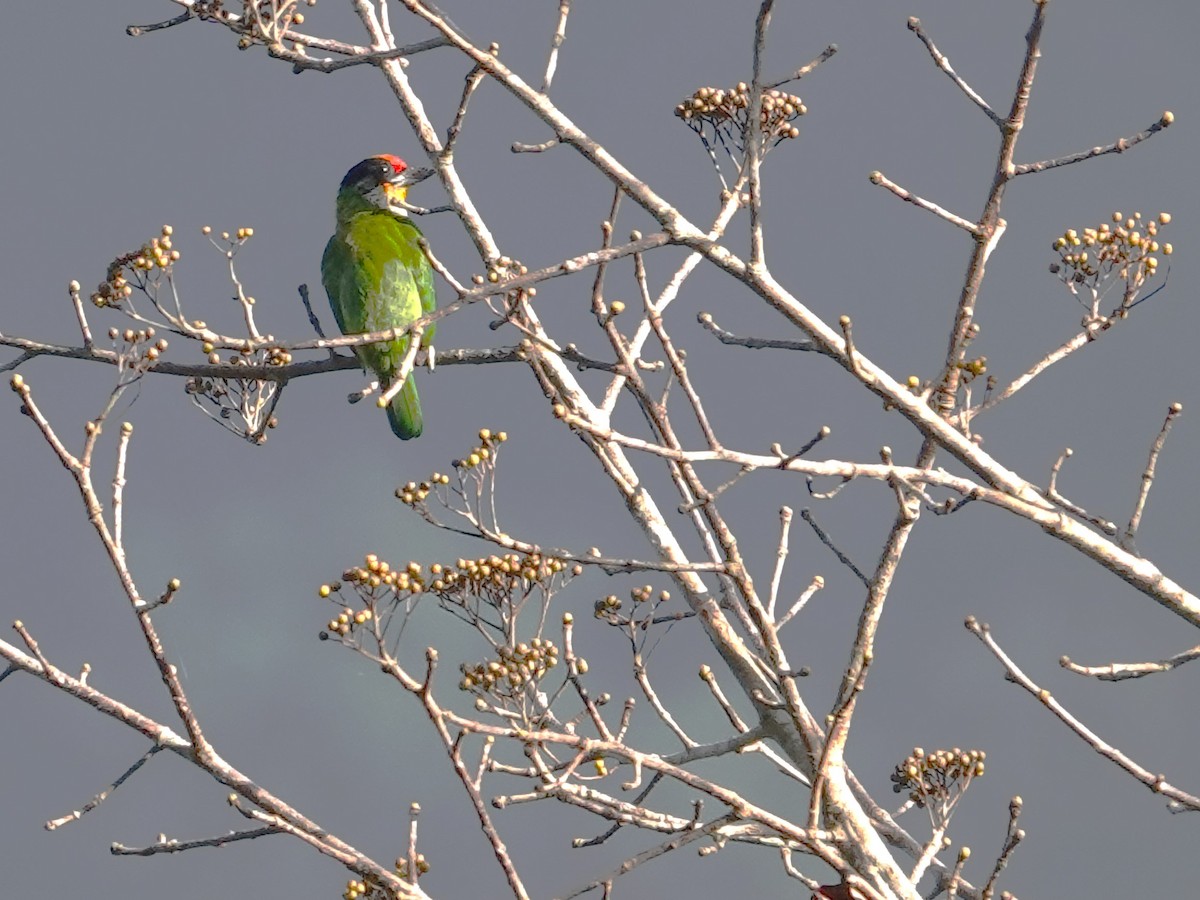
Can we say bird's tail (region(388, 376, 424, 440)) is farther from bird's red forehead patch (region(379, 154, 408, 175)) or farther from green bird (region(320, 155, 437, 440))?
bird's red forehead patch (region(379, 154, 408, 175))

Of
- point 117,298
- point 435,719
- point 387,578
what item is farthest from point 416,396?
point 435,719

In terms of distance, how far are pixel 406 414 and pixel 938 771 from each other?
70.0 inches

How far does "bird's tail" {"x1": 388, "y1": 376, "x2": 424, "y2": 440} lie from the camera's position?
389 centimetres

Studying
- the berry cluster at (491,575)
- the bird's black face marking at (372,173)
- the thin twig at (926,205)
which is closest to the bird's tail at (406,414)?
the bird's black face marking at (372,173)

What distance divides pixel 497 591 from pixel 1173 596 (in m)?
1.02

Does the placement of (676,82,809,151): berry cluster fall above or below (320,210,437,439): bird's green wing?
below

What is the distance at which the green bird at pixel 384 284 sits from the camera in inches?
151

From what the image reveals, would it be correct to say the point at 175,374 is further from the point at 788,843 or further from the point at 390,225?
the point at 788,843

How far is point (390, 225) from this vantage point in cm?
418

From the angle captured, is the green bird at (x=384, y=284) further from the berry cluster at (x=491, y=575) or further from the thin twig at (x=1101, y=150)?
the thin twig at (x=1101, y=150)

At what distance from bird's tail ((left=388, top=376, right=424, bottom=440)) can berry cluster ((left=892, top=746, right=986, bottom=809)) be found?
1.73 metres

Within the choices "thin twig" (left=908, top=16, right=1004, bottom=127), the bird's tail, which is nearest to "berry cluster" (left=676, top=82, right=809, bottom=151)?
"thin twig" (left=908, top=16, right=1004, bottom=127)

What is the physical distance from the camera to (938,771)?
2555 mm

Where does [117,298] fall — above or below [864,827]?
above
